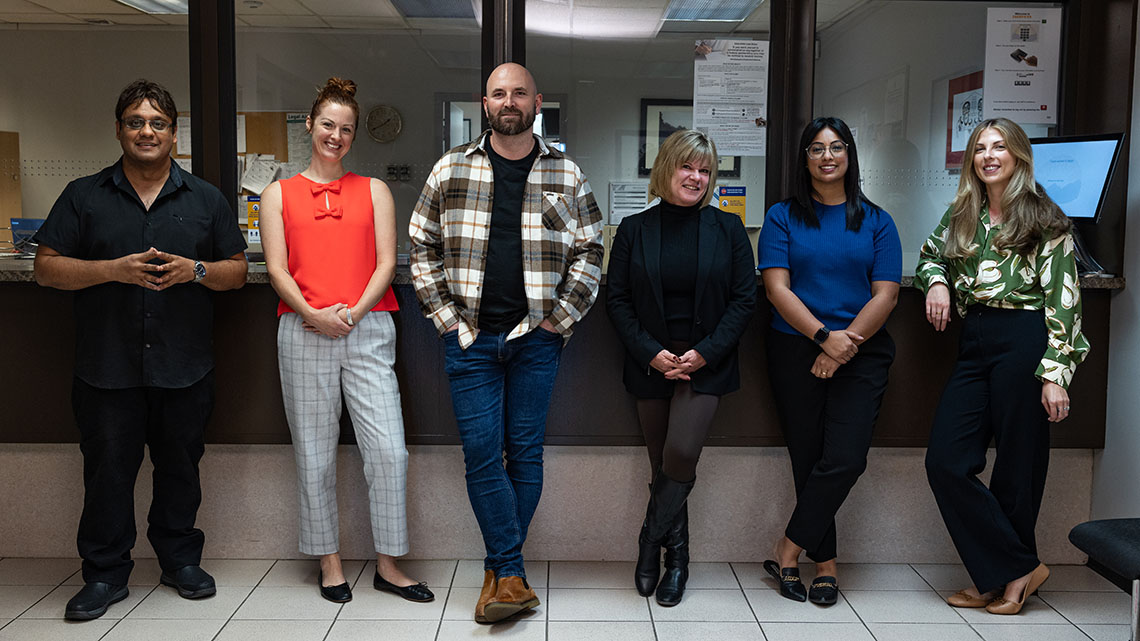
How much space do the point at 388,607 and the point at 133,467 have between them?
0.96m

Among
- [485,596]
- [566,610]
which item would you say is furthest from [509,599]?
[566,610]

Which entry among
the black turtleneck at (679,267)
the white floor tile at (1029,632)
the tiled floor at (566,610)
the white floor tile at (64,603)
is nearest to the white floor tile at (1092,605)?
the tiled floor at (566,610)

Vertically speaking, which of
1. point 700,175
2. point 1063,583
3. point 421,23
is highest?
point 421,23

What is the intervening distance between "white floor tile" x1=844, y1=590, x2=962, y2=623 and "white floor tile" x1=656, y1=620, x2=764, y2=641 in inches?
15.4

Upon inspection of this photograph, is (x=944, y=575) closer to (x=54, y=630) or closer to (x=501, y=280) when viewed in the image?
(x=501, y=280)

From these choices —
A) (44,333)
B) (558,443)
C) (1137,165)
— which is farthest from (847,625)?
(44,333)

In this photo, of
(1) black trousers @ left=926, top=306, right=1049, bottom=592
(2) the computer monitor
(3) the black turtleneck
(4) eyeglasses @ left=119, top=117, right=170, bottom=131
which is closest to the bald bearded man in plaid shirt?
(3) the black turtleneck

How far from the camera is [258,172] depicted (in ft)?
11.8

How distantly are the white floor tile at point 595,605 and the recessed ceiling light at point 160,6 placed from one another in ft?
8.54

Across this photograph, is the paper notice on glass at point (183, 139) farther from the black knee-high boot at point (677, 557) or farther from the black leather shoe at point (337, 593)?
the black knee-high boot at point (677, 557)

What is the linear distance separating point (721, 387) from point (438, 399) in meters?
1.04

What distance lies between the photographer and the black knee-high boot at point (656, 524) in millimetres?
2820

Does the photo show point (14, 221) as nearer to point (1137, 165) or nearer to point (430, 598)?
point (430, 598)

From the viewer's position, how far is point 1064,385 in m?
2.63
